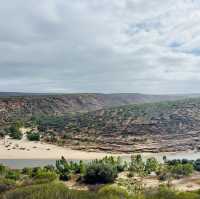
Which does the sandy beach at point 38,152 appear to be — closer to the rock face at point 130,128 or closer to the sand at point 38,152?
the sand at point 38,152

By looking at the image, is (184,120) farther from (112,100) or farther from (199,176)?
(112,100)

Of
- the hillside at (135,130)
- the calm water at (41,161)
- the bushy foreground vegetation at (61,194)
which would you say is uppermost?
the bushy foreground vegetation at (61,194)

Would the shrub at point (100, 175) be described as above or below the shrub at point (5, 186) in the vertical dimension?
below

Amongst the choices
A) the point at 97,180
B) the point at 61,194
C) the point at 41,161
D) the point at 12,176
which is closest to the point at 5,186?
the point at 12,176

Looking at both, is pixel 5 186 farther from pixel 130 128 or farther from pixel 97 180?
pixel 130 128

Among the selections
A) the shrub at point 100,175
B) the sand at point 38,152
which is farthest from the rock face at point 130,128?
the shrub at point 100,175

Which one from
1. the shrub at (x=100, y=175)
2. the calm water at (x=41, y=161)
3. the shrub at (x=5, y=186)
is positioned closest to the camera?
the shrub at (x=5, y=186)

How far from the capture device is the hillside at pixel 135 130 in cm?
6500

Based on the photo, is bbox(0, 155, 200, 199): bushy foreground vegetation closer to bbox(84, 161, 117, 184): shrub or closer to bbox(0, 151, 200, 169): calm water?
bbox(84, 161, 117, 184): shrub

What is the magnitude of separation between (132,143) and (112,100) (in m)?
130

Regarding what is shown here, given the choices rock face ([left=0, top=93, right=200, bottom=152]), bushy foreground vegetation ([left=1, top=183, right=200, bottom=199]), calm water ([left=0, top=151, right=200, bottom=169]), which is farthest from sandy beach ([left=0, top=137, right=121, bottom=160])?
bushy foreground vegetation ([left=1, top=183, right=200, bottom=199])

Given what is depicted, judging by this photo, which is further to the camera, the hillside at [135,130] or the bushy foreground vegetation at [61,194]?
the hillside at [135,130]

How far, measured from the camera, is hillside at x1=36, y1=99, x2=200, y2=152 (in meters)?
65.0

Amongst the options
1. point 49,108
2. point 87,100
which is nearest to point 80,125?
point 49,108
